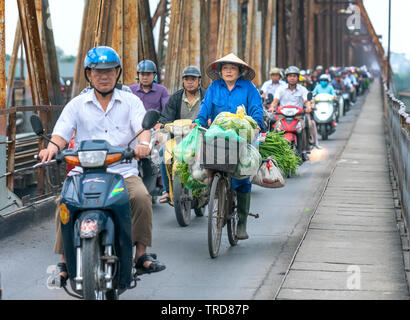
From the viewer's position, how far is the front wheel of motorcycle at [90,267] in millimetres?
4988

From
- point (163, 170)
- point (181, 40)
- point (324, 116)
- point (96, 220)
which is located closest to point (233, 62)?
point (163, 170)

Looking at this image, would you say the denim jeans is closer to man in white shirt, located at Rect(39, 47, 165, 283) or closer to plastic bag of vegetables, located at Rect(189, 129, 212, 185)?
plastic bag of vegetables, located at Rect(189, 129, 212, 185)

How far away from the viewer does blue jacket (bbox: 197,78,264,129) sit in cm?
803

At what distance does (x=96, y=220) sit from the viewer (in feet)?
16.5

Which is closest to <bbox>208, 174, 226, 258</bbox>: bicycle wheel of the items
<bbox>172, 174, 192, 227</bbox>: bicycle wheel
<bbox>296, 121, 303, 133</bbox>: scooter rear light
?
<bbox>172, 174, 192, 227</bbox>: bicycle wheel

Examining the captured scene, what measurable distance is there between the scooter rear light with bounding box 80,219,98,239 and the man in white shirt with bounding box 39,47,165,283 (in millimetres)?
630

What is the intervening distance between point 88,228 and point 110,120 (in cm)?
103

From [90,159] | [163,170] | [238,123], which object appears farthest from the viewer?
[163,170]

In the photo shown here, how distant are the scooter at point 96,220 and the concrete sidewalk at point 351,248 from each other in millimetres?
1209

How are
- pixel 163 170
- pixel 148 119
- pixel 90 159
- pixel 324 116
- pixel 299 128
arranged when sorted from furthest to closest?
pixel 324 116 → pixel 299 128 → pixel 163 170 → pixel 148 119 → pixel 90 159

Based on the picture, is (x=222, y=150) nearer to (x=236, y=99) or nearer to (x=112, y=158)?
(x=236, y=99)
